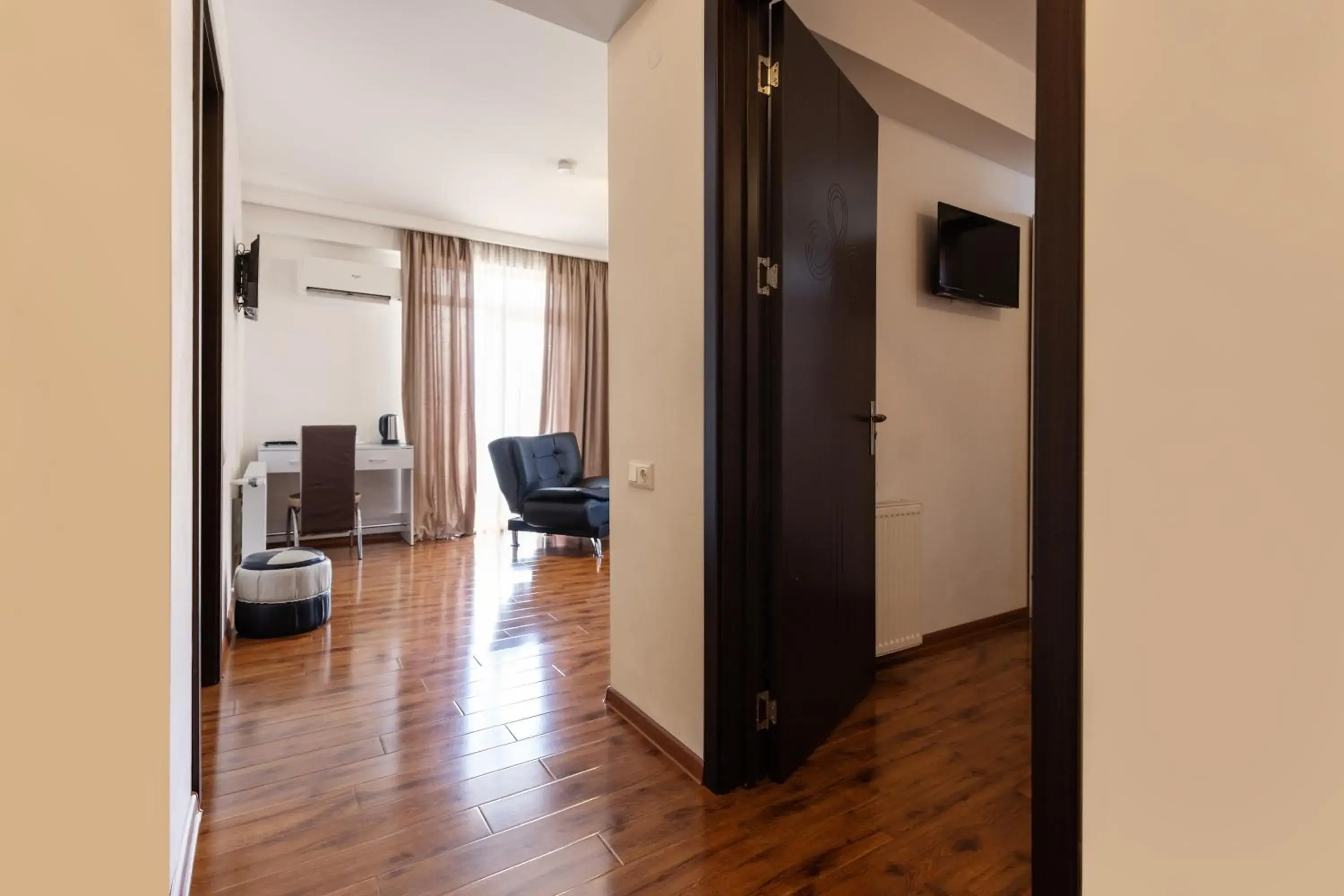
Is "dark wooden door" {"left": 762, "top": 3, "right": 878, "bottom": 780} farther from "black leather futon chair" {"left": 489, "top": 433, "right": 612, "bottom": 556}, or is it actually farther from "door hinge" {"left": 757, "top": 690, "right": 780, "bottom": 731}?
"black leather futon chair" {"left": 489, "top": 433, "right": 612, "bottom": 556}

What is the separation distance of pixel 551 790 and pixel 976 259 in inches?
110

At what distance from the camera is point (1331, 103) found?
66 cm

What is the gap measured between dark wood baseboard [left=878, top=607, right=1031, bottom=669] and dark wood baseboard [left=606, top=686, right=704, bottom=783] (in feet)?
3.77

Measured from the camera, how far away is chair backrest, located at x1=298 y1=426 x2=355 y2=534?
3.98 m

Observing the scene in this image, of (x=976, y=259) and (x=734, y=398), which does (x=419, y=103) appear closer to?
(x=734, y=398)

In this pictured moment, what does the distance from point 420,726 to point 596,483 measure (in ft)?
11.4

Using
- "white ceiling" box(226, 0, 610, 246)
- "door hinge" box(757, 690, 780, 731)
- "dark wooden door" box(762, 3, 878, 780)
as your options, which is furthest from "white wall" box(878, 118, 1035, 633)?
"white ceiling" box(226, 0, 610, 246)

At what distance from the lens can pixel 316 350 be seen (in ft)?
16.8

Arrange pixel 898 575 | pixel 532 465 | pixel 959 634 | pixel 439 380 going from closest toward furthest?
pixel 898 575
pixel 959 634
pixel 532 465
pixel 439 380

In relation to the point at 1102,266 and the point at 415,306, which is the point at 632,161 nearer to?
the point at 1102,266

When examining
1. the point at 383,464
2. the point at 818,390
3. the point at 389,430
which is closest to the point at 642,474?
the point at 818,390

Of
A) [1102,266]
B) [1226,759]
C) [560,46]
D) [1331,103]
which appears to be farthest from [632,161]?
[1226,759]

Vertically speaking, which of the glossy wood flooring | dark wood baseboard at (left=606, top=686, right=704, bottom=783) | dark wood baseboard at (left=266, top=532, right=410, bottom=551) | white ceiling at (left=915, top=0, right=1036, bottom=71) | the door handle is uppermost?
white ceiling at (left=915, top=0, right=1036, bottom=71)

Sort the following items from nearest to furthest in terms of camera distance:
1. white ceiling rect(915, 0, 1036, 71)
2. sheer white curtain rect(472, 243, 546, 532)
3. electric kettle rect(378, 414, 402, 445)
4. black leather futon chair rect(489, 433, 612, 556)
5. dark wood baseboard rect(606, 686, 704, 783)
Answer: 1. dark wood baseboard rect(606, 686, 704, 783)
2. white ceiling rect(915, 0, 1036, 71)
3. black leather futon chair rect(489, 433, 612, 556)
4. electric kettle rect(378, 414, 402, 445)
5. sheer white curtain rect(472, 243, 546, 532)
